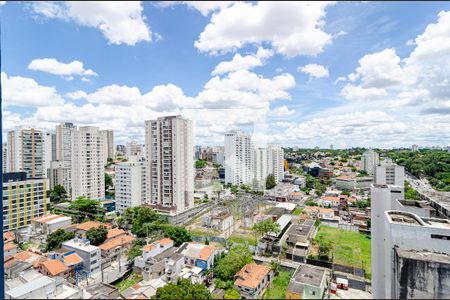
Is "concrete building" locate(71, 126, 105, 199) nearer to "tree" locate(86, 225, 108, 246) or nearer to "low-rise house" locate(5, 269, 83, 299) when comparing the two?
"tree" locate(86, 225, 108, 246)

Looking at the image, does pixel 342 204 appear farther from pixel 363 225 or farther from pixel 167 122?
pixel 167 122

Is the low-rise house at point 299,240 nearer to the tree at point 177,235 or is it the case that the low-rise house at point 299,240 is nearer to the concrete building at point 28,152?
the tree at point 177,235

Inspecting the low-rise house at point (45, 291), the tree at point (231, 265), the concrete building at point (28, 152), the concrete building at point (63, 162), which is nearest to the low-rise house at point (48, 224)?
the concrete building at point (28, 152)

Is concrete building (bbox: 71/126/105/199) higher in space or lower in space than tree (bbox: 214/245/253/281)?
higher

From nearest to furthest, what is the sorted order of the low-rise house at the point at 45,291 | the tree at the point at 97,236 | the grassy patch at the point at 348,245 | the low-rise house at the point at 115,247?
the low-rise house at the point at 45,291, the low-rise house at the point at 115,247, the grassy patch at the point at 348,245, the tree at the point at 97,236

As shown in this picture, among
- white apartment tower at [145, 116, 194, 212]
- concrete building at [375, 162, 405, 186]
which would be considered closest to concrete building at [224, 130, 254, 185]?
white apartment tower at [145, 116, 194, 212]

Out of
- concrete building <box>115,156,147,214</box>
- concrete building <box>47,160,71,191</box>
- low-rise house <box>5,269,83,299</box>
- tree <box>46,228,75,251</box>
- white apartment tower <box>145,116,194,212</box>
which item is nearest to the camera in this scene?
low-rise house <box>5,269,83,299</box>

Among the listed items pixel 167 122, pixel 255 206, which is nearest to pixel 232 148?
pixel 255 206
